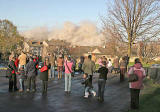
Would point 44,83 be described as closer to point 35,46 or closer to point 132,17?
point 132,17

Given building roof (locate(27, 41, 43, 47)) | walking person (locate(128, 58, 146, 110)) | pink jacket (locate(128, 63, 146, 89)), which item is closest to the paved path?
walking person (locate(128, 58, 146, 110))

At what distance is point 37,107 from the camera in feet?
30.3

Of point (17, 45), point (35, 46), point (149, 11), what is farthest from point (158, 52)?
point (35, 46)

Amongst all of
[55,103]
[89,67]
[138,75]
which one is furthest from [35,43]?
[138,75]

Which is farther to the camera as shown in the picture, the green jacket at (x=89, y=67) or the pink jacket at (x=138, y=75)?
the green jacket at (x=89, y=67)

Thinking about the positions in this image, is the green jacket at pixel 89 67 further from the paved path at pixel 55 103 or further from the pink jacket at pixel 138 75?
the pink jacket at pixel 138 75

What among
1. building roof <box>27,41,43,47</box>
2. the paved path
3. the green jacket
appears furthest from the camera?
building roof <box>27,41,43,47</box>

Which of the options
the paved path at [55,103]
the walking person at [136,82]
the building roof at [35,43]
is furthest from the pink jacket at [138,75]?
the building roof at [35,43]

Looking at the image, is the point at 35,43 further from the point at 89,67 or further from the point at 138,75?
the point at 138,75

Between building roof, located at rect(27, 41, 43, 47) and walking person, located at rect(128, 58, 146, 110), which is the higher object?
building roof, located at rect(27, 41, 43, 47)

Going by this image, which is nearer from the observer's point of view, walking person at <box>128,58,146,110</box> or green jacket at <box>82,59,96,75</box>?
walking person at <box>128,58,146,110</box>

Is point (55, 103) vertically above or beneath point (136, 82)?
beneath

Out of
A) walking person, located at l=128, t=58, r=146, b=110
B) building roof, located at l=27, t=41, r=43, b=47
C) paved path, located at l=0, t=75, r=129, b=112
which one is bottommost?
paved path, located at l=0, t=75, r=129, b=112

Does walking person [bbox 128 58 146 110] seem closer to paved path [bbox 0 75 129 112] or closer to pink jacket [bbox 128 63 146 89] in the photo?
pink jacket [bbox 128 63 146 89]
